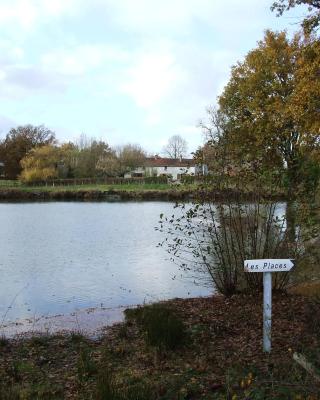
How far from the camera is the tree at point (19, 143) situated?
96.2 metres

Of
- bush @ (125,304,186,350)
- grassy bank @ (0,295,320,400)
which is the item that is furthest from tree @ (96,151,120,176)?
bush @ (125,304,186,350)

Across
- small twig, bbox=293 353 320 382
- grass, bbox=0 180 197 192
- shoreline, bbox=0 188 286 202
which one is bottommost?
small twig, bbox=293 353 320 382

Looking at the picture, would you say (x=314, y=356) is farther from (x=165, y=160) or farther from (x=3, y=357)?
(x=165, y=160)

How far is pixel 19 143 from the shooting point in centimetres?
9775

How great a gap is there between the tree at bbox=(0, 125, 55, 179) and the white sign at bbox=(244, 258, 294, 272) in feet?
308

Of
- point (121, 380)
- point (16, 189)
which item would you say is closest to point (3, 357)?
point (121, 380)

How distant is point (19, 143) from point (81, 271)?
8533cm

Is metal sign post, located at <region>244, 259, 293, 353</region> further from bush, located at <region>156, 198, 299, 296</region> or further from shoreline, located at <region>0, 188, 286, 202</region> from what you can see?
shoreline, located at <region>0, 188, 286, 202</region>

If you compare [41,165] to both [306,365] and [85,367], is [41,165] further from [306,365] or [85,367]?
[306,365]

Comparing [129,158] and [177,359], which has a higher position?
[129,158]

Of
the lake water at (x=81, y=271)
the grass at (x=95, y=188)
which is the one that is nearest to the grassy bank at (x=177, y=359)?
the lake water at (x=81, y=271)

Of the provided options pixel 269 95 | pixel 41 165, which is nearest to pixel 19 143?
pixel 41 165

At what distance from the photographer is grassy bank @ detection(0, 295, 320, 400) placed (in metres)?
4.63

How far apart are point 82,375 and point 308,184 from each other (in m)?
5.54
